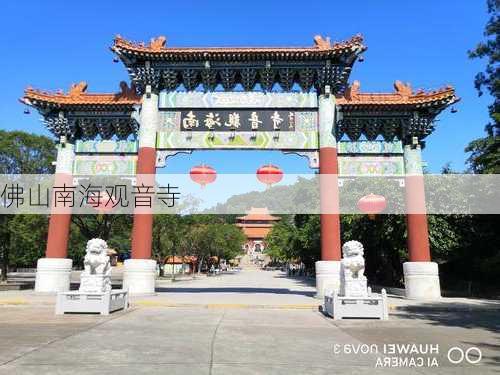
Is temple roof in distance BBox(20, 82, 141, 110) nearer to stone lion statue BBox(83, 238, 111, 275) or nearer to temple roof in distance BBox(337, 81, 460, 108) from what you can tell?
stone lion statue BBox(83, 238, 111, 275)

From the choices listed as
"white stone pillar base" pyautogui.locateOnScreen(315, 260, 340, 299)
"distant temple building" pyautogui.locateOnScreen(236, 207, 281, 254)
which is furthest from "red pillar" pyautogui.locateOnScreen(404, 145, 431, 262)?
"distant temple building" pyautogui.locateOnScreen(236, 207, 281, 254)

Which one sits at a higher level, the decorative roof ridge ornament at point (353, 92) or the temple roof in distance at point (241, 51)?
the temple roof in distance at point (241, 51)

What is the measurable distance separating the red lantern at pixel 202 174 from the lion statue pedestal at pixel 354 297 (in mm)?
6068

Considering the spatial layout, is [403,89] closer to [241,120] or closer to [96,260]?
[241,120]

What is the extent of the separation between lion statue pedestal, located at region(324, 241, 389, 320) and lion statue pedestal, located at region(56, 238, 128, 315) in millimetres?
5854

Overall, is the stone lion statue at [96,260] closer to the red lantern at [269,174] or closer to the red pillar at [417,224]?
the red lantern at [269,174]

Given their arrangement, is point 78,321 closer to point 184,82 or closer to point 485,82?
point 184,82

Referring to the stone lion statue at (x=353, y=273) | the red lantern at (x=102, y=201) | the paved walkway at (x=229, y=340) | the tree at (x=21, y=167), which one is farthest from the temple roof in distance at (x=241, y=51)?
the tree at (x=21, y=167)

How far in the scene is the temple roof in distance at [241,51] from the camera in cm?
1664

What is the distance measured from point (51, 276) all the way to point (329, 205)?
10.9m

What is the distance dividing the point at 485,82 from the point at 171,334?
26518 millimetres

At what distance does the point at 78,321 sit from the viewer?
32.3 ft

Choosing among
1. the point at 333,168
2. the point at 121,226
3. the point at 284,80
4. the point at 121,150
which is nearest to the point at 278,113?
the point at 284,80

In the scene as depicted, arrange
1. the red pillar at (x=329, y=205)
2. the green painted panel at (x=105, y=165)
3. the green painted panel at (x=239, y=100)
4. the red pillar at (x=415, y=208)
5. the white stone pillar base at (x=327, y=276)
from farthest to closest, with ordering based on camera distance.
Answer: the green painted panel at (x=105, y=165), the green painted panel at (x=239, y=100), the red pillar at (x=415, y=208), the red pillar at (x=329, y=205), the white stone pillar base at (x=327, y=276)
